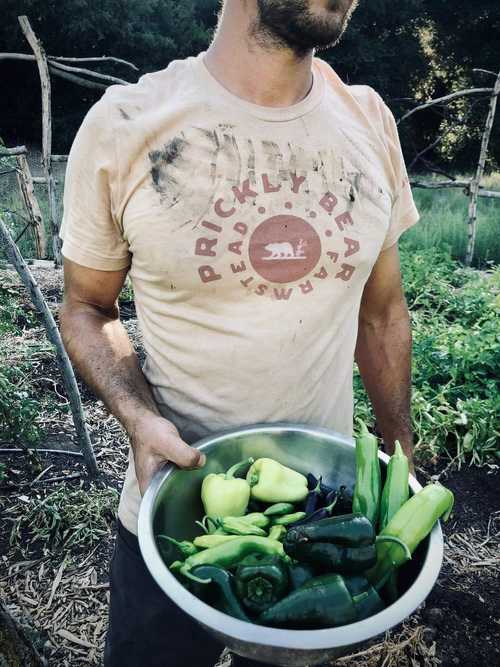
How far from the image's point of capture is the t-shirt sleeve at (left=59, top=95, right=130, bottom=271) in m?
1.56

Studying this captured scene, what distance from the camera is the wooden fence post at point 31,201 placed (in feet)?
24.8

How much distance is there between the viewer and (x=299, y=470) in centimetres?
174

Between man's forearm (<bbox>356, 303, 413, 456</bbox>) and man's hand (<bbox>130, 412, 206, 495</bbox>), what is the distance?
0.91m

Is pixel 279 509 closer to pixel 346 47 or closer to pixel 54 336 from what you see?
pixel 54 336

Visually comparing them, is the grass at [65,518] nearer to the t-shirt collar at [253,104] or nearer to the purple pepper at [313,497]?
the purple pepper at [313,497]

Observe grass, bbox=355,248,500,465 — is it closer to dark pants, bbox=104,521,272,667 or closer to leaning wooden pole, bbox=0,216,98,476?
leaning wooden pole, bbox=0,216,98,476

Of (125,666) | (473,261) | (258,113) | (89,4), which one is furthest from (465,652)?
(89,4)

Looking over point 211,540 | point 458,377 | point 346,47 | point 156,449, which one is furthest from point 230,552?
point 346,47

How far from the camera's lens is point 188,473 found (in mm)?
1540

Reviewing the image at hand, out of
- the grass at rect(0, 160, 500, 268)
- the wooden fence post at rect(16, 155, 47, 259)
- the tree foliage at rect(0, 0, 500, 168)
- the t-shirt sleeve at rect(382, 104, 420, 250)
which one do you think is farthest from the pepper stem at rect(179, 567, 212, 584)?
the tree foliage at rect(0, 0, 500, 168)

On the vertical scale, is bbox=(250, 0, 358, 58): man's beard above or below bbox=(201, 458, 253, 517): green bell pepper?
above

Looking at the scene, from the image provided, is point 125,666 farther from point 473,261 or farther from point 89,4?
point 89,4

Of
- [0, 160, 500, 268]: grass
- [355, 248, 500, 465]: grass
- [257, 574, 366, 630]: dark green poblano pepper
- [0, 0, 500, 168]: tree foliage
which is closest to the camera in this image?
[257, 574, 366, 630]: dark green poblano pepper

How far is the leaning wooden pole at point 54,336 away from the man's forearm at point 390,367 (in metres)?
1.85
